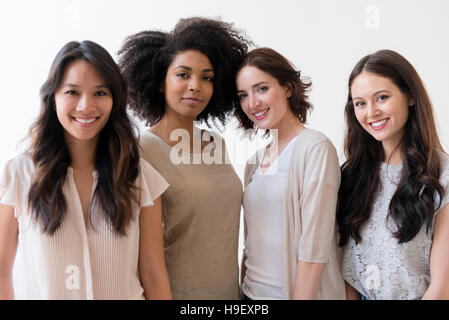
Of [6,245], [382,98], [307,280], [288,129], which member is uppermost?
[382,98]

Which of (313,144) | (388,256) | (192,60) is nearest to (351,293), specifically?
(388,256)

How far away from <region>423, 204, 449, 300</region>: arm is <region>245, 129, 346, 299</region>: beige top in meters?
0.35

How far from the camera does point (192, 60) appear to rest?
196cm

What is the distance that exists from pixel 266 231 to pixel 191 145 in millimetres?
533

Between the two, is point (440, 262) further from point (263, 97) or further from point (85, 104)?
point (85, 104)

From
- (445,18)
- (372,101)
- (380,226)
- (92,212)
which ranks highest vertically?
(445,18)

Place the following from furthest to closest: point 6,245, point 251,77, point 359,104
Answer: point 251,77, point 359,104, point 6,245

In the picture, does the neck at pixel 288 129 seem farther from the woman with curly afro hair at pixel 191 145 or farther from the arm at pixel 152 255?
the arm at pixel 152 255

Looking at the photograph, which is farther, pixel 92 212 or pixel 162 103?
pixel 162 103

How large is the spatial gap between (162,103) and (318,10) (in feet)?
5.63

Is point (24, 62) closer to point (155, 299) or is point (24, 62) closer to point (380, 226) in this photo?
point (155, 299)
